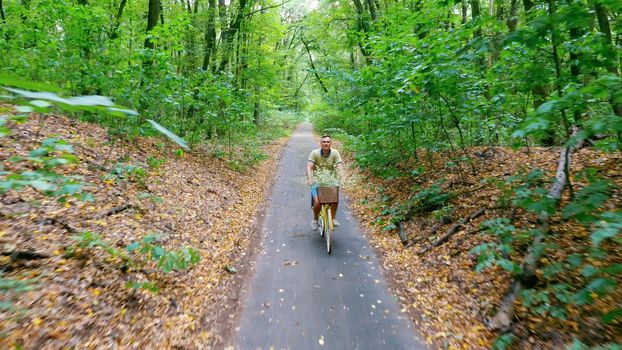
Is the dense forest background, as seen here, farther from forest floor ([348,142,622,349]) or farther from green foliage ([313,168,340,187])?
green foliage ([313,168,340,187])

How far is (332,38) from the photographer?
62.5 feet

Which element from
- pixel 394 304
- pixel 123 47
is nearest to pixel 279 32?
pixel 123 47

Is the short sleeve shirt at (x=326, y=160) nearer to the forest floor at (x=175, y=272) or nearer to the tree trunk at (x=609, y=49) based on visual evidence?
the forest floor at (x=175, y=272)

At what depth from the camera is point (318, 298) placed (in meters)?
4.96

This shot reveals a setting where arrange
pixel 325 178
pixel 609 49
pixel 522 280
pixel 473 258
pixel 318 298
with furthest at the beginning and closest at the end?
pixel 325 178 → pixel 473 258 → pixel 318 298 → pixel 522 280 → pixel 609 49

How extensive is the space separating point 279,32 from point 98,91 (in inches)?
440

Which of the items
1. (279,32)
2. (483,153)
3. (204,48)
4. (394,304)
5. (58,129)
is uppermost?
(279,32)

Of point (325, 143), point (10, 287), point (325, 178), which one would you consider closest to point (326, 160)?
point (325, 143)

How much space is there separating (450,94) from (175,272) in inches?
240

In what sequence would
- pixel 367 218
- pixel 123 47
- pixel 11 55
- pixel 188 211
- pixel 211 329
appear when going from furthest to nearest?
1. pixel 367 218
2. pixel 123 47
3. pixel 188 211
4. pixel 11 55
5. pixel 211 329

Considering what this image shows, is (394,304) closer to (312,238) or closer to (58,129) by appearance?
(312,238)

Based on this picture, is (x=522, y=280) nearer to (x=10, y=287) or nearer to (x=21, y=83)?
(x=21, y=83)

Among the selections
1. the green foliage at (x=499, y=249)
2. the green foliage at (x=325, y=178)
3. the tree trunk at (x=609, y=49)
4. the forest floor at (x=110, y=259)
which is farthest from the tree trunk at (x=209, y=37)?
the green foliage at (x=499, y=249)

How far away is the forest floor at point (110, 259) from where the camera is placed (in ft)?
11.0
